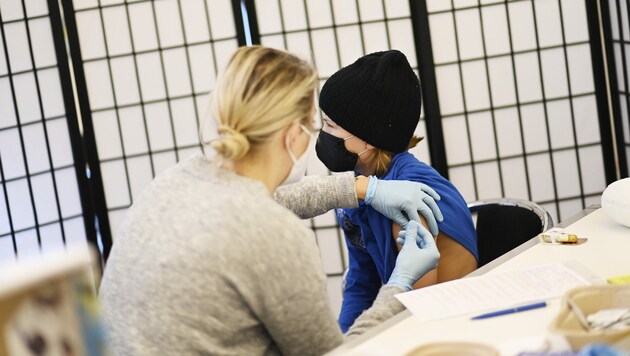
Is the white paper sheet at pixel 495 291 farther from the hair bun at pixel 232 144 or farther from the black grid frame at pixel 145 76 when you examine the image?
the black grid frame at pixel 145 76

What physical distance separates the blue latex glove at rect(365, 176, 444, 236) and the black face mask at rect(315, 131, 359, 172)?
21 cm

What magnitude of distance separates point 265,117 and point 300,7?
2.60 m

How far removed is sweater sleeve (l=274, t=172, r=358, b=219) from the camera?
2631mm

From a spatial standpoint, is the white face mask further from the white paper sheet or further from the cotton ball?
the cotton ball

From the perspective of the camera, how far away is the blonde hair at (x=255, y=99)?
1811mm

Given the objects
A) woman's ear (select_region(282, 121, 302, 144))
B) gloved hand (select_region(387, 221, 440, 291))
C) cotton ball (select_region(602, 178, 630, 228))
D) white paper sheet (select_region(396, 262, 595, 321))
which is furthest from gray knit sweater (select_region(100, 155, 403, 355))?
cotton ball (select_region(602, 178, 630, 228))

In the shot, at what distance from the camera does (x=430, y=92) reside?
4344 mm

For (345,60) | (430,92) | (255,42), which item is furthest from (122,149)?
(430,92)

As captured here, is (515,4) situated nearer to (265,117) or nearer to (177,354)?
(265,117)

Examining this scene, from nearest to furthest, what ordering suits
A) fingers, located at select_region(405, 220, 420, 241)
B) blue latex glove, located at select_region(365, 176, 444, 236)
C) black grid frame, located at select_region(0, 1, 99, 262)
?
fingers, located at select_region(405, 220, 420, 241)
blue latex glove, located at select_region(365, 176, 444, 236)
black grid frame, located at select_region(0, 1, 99, 262)

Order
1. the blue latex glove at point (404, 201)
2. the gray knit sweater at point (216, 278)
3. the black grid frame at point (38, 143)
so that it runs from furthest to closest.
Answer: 1. the black grid frame at point (38, 143)
2. the blue latex glove at point (404, 201)
3. the gray knit sweater at point (216, 278)

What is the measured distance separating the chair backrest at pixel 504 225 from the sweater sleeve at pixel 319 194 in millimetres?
471


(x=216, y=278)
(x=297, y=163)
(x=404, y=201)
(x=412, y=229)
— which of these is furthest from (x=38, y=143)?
(x=216, y=278)

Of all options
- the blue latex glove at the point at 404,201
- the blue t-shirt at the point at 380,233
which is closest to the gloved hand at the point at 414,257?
the blue latex glove at the point at 404,201
